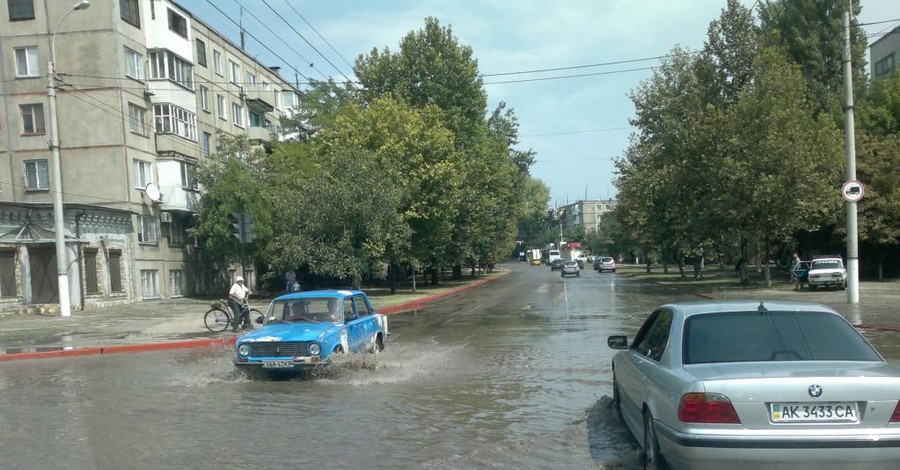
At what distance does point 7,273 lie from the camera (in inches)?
1212

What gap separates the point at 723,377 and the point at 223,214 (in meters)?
36.4

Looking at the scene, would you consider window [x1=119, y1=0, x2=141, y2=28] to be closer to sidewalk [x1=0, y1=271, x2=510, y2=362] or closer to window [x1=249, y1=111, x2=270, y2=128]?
sidewalk [x1=0, y1=271, x2=510, y2=362]

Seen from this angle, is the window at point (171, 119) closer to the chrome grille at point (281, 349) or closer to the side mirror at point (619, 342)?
the chrome grille at point (281, 349)

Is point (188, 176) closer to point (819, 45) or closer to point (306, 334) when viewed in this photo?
point (306, 334)

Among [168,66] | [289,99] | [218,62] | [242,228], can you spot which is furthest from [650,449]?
[289,99]

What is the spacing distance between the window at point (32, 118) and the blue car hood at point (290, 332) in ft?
99.5

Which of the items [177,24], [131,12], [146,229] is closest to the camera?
[131,12]

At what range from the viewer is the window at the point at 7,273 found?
30578 millimetres

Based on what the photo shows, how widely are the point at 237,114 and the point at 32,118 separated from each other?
52.9ft

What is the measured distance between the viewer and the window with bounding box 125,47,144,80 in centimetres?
3700

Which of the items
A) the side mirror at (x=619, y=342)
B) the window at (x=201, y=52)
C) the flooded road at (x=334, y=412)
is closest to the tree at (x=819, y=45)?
the window at (x=201, y=52)

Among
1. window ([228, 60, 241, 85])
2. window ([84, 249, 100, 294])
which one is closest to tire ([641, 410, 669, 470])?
window ([84, 249, 100, 294])

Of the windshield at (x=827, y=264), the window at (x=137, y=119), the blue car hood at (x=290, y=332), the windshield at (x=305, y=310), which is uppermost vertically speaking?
the window at (x=137, y=119)

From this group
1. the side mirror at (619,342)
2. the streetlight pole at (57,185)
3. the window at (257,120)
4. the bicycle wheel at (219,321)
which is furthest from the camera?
the window at (257,120)
